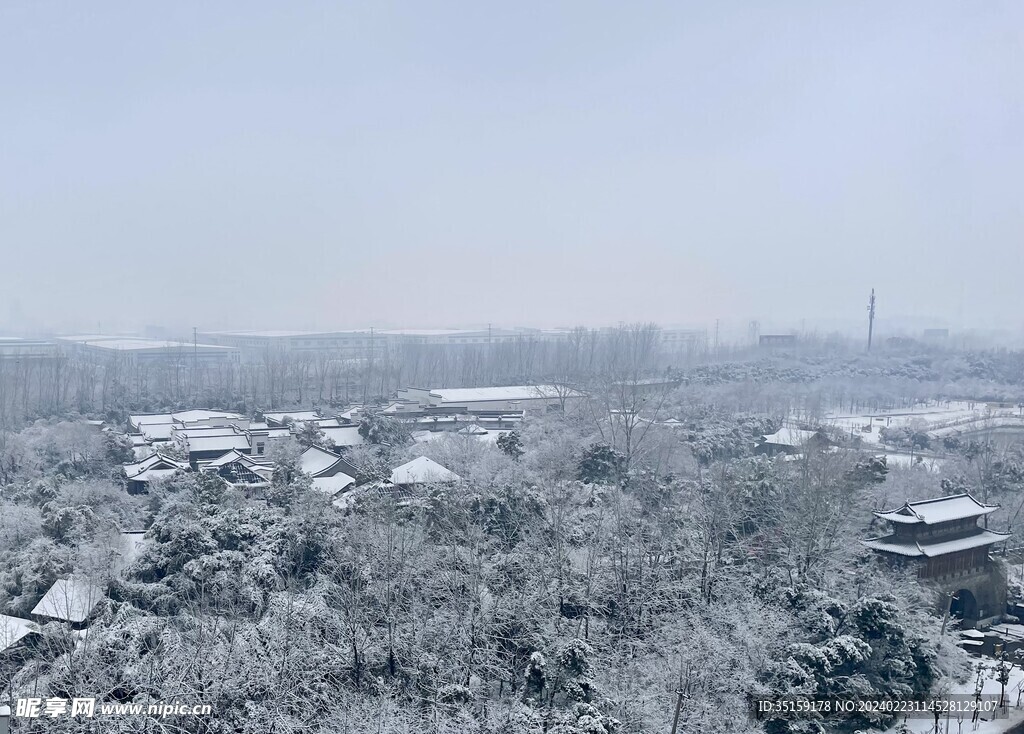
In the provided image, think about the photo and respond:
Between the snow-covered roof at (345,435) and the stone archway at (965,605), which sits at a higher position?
the snow-covered roof at (345,435)

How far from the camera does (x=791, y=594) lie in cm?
1006

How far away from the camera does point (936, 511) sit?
12.7 metres

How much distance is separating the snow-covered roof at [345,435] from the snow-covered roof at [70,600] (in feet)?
36.1

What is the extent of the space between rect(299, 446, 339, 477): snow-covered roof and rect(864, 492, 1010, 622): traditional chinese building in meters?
10.8

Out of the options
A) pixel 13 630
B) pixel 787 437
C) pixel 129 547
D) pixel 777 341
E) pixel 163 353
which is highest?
pixel 777 341

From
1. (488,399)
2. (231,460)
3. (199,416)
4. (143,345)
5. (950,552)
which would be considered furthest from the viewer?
(143,345)

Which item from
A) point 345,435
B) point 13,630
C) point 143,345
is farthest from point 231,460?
point 143,345

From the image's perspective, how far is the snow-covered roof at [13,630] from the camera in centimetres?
819

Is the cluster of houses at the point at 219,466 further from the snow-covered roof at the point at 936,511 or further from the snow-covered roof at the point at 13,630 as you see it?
the snow-covered roof at the point at 936,511

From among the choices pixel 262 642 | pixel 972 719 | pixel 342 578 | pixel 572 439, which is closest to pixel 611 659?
pixel 342 578

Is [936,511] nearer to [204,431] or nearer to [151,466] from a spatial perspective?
[151,466]

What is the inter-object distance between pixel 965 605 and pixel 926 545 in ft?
4.56

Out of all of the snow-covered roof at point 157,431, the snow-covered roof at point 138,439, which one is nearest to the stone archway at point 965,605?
the snow-covered roof at point 138,439

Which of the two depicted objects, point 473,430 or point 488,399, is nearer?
point 473,430
